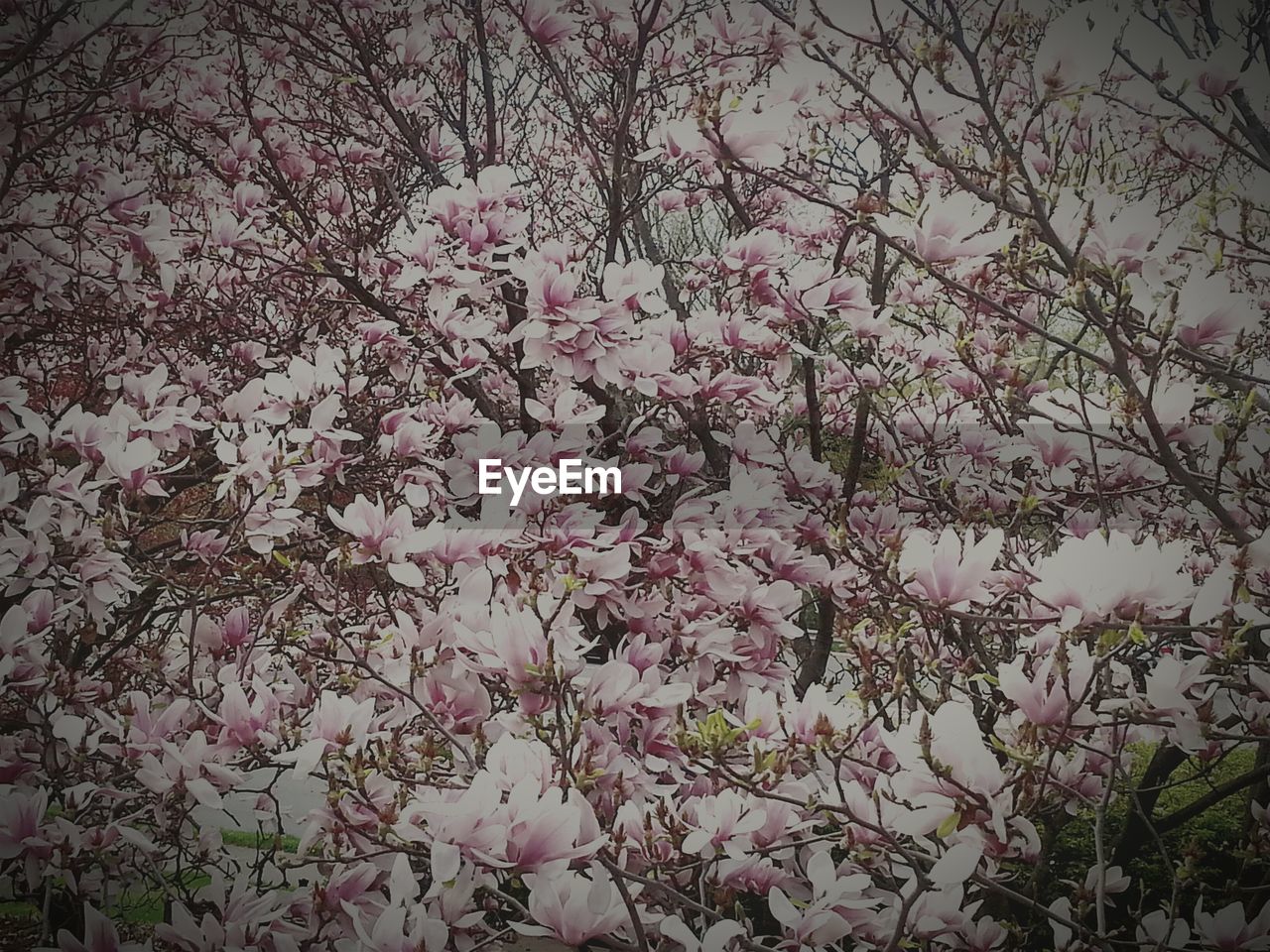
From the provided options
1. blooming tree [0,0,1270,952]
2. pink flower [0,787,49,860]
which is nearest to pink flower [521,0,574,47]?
blooming tree [0,0,1270,952]

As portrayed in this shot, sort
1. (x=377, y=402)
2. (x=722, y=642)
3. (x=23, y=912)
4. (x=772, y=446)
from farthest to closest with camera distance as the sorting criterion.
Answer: (x=23, y=912)
(x=377, y=402)
(x=772, y=446)
(x=722, y=642)

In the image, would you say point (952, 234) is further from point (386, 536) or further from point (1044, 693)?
point (386, 536)

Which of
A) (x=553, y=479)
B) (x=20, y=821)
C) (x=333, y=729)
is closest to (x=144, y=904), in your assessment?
(x=20, y=821)

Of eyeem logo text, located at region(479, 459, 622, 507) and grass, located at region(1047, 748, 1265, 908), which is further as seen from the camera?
grass, located at region(1047, 748, 1265, 908)

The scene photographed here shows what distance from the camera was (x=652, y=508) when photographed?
1.18 m

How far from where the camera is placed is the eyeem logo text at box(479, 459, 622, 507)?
102 cm

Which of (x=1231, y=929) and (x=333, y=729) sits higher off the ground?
(x=333, y=729)

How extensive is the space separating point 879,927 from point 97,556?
1.03 metres

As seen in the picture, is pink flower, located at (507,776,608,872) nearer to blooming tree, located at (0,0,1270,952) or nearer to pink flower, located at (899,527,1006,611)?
blooming tree, located at (0,0,1270,952)

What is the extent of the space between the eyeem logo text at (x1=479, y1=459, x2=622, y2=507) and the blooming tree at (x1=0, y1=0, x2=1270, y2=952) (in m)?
0.02

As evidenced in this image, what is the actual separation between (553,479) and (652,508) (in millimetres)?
201


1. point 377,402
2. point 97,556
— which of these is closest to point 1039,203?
point 377,402

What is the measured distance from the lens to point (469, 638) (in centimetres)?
79

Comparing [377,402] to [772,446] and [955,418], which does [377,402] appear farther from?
[955,418]
